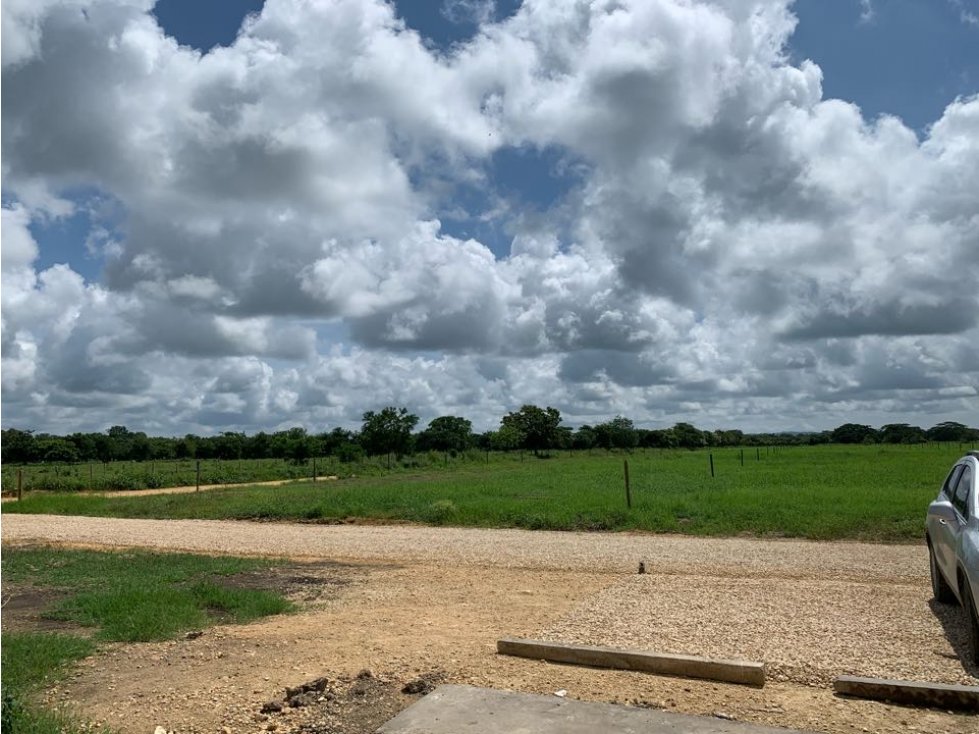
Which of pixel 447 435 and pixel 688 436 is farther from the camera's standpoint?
pixel 688 436

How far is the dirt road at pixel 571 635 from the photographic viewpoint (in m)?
5.78

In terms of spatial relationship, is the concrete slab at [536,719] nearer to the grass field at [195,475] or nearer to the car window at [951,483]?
the car window at [951,483]

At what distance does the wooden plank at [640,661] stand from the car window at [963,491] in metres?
2.81

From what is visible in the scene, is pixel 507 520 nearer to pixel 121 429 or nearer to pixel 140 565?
pixel 140 565

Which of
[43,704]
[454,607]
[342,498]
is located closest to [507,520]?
[342,498]

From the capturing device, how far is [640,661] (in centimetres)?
650

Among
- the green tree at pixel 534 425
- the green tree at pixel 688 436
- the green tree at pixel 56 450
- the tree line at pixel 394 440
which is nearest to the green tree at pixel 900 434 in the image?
the tree line at pixel 394 440

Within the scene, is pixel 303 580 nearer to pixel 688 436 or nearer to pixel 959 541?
pixel 959 541

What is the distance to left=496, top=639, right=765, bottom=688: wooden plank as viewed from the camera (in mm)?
6148

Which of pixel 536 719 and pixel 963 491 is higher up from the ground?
pixel 963 491

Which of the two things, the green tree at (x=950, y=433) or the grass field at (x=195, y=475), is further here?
the green tree at (x=950, y=433)

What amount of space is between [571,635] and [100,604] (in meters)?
5.58

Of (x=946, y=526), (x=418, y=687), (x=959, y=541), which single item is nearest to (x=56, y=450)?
(x=418, y=687)

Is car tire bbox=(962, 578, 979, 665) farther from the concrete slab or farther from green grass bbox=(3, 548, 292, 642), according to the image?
green grass bbox=(3, 548, 292, 642)
